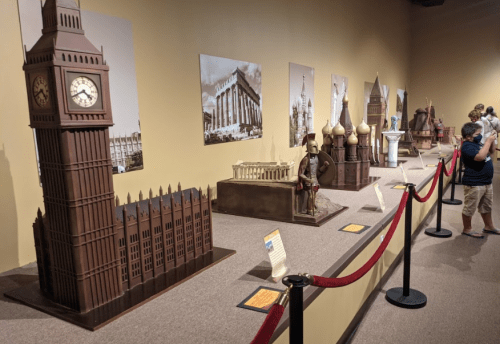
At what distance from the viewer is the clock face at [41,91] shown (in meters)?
2.20

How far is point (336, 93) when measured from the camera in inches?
356

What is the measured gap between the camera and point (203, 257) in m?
3.36

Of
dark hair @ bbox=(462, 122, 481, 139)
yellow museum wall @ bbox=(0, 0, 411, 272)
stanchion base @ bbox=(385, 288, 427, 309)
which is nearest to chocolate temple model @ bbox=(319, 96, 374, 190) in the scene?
yellow museum wall @ bbox=(0, 0, 411, 272)

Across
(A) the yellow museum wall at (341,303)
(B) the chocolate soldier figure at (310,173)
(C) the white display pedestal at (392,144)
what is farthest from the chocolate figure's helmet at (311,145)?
(C) the white display pedestal at (392,144)

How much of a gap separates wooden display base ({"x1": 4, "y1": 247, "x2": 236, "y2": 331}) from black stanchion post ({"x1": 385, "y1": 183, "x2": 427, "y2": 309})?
75.0 inches

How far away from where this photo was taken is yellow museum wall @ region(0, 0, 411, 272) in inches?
124

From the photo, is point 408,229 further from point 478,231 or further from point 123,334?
point 478,231

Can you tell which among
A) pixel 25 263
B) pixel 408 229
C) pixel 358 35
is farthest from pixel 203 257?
pixel 358 35

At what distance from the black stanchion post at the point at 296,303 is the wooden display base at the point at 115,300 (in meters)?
1.18

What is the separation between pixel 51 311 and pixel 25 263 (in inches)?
43.3

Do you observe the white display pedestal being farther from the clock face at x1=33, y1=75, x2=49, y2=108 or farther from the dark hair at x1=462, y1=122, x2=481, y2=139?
the clock face at x1=33, y1=75, x2=49, y2=108

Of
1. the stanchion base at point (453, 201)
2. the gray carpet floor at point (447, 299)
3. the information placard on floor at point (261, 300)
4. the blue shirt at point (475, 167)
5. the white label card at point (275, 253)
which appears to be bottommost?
the gray carpet floor at point (447, 299)

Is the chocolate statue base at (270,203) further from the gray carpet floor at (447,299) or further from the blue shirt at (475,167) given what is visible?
the blue shirt at (475,167)

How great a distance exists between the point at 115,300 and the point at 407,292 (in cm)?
286
